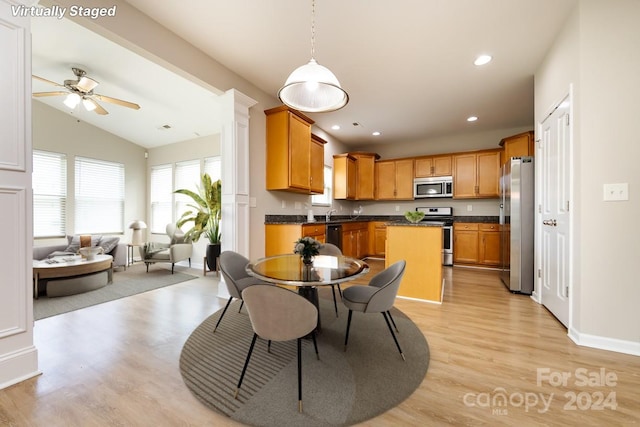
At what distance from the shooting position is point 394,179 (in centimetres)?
629

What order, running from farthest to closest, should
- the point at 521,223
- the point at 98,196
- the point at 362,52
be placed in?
the point at 98,196 → the point at 521,223 → the point at 362,52

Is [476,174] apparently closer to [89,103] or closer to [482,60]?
[482,60]

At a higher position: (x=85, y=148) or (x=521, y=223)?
(x=85, y=148)

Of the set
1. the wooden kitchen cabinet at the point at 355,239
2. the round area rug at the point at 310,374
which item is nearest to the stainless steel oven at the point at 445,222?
the wooden kitchen cabinet at the point at 355,239

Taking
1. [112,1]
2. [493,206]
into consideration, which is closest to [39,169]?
[112,1]

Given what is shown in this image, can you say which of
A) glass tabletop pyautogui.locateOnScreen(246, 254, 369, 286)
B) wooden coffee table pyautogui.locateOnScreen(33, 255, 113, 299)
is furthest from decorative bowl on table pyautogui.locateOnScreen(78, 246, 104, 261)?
glass tabletop pyautogui.locateOnScreen(246, 254, 369, 286)

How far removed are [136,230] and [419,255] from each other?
6.05 meters

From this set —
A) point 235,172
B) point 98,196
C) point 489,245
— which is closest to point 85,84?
point 235,172

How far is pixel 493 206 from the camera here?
5.55 metres

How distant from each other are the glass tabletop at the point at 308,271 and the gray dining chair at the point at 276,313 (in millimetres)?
134

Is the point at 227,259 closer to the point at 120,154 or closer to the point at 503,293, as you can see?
the point at 503,293

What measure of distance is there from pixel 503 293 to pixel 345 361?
282cm

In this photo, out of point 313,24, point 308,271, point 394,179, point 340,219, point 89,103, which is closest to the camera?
point 308,271

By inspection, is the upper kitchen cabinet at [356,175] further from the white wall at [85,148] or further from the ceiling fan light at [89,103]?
the white wall at [85,148]
